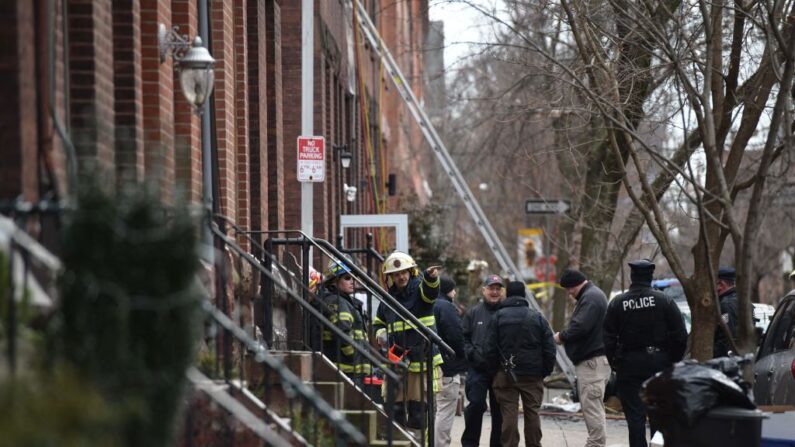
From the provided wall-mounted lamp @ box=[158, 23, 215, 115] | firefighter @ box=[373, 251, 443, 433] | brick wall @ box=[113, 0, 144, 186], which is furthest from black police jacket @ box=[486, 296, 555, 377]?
brick wall @ box=[113, 0, 144, 186]

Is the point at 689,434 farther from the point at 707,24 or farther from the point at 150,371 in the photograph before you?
the point at 150,371

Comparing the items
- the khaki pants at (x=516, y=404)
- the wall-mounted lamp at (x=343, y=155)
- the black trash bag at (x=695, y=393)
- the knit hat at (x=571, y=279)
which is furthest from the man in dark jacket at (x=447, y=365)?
the wall-mounted lamp at (x=343, y=155)

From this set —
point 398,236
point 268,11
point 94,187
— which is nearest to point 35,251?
point 94,187

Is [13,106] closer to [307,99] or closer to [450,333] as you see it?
[450,333]

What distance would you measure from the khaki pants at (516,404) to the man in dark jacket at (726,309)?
5.57 ft

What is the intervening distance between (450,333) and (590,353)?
1.29 metres

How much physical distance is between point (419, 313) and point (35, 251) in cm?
658

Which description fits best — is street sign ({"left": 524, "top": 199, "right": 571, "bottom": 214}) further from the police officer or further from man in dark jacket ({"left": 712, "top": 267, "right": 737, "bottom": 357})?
the police officer

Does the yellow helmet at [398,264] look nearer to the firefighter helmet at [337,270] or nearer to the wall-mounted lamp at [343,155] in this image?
the firefighter helmet at [337,270]

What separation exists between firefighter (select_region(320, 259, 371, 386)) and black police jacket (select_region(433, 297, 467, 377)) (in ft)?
2.96

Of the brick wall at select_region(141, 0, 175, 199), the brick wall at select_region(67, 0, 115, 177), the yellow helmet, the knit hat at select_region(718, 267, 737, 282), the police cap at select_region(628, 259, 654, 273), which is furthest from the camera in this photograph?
the knit hat at select_region(718, 267, 737, 282)

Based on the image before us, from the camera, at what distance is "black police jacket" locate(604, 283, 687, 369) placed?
37.4 feet

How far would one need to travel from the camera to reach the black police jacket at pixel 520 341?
12.0 meters

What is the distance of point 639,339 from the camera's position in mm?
11414
